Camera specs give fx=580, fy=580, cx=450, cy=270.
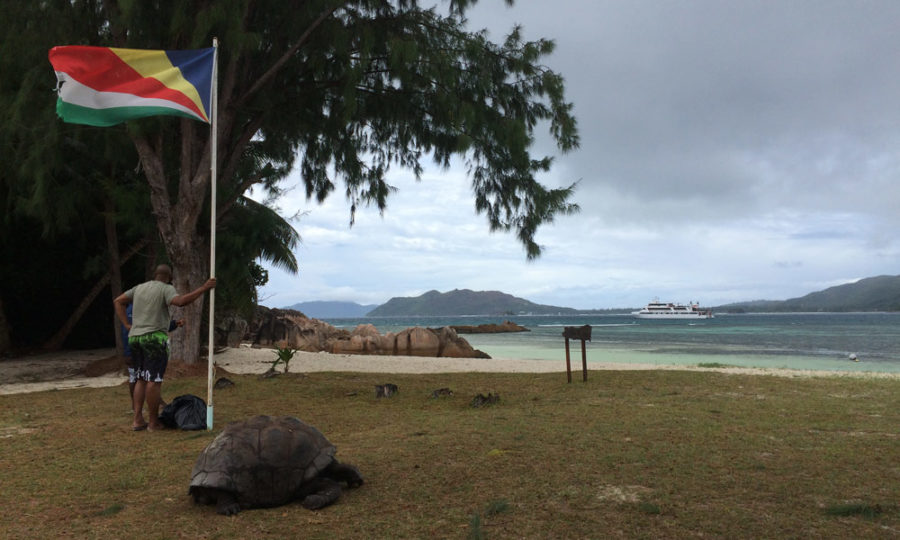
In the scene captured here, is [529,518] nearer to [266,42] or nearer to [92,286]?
[266,42]

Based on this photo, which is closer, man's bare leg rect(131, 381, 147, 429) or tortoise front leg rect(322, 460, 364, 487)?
tortoise front leg rect(322, 460, 364, 487)

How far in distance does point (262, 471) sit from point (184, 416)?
3.31 meters

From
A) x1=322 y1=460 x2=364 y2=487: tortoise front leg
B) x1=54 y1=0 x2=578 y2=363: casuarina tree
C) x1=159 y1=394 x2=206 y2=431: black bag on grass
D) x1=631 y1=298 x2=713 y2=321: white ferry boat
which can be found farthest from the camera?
x1=631 y1=298 x2=713 y2=321: white ferry boat

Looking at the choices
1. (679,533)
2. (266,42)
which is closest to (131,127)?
(266,42)

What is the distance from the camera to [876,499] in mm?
3670

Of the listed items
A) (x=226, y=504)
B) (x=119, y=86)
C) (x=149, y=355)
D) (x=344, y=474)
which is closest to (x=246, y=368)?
(x=149, y=355)

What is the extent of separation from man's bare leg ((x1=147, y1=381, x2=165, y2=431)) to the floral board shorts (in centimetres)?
10

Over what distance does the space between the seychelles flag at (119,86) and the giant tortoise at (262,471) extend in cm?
438

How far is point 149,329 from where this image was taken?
6.11 meters

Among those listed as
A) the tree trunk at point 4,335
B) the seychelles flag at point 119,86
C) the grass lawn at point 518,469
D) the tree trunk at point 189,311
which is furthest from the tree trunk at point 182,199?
the tree trunk at point 4,335

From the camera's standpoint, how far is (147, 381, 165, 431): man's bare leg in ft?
20.7

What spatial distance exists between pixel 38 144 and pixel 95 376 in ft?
16.4

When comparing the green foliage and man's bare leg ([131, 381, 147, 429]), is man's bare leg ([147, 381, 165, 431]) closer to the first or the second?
man's bare leg ([131, 381, 147, 429])

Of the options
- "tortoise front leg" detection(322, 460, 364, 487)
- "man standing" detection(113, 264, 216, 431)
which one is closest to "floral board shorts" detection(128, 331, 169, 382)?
"man standing" detection(113, 264, 216, 431)
